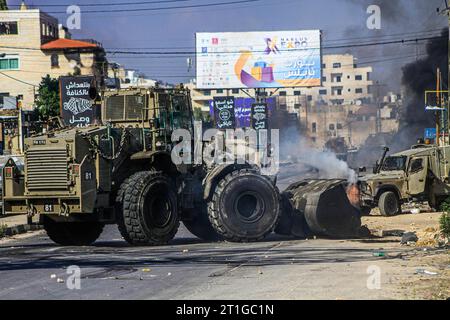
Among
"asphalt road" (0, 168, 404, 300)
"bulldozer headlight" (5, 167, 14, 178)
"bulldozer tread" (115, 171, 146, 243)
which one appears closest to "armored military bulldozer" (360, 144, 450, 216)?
"asphalt road" (0, 168, 404, 300)

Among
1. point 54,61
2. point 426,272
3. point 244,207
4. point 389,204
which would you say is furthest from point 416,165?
point 54,61

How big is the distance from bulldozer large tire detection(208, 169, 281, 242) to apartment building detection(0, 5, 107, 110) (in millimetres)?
64374

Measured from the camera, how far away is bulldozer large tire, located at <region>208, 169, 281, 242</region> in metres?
17.7

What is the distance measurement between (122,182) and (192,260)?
353cm

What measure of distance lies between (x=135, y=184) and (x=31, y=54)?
70189mm

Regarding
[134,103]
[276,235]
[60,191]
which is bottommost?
[276,235]

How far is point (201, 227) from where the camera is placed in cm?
1895

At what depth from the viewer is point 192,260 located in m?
14.5

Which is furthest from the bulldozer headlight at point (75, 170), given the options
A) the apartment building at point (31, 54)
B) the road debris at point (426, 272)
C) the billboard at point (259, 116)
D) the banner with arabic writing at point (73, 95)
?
the apartment building at point (31, 54)

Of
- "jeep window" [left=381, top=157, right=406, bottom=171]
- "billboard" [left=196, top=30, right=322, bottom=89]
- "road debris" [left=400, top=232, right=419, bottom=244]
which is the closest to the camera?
"road debris" [left=400, top=232, right=419, bottom=244]

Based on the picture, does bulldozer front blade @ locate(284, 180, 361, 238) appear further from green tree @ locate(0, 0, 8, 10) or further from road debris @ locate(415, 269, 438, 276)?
green tree @ locate(0, 0, 8, 10)

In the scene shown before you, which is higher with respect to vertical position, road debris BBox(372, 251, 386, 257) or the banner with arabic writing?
the banner with arabic writing
